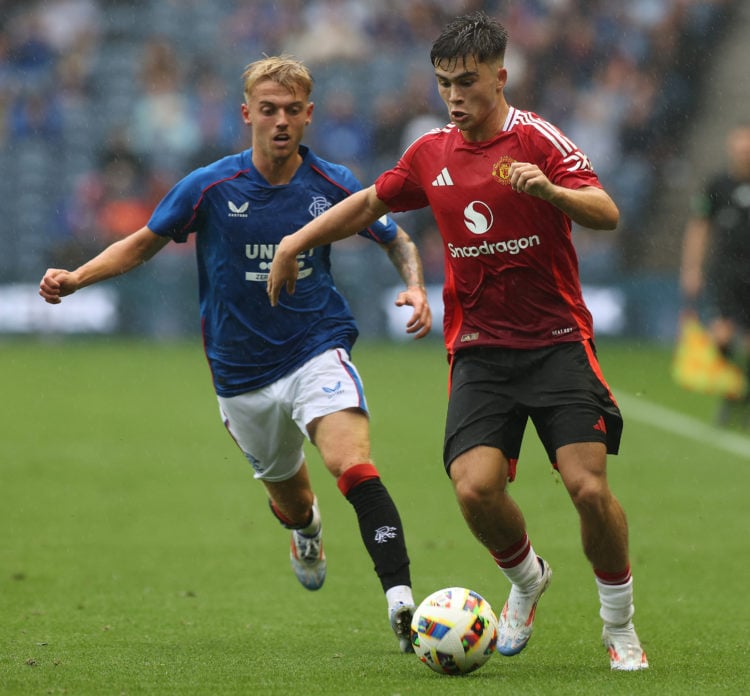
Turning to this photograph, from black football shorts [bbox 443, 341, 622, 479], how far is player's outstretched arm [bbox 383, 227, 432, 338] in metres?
0.37

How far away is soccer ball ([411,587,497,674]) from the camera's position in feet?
17.8

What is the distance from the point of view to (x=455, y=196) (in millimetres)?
5727

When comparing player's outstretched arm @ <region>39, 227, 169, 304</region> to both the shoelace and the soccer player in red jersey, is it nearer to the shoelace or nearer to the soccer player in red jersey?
the soccer player in red jersey

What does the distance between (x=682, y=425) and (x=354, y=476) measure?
8.75 meters

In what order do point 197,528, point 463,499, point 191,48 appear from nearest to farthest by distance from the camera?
point 463,499, point 197,528, point 191,48

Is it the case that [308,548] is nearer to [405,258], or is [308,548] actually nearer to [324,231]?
[405,258]

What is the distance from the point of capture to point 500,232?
5668 millimetres

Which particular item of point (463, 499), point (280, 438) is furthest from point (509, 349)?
point (280, 438)

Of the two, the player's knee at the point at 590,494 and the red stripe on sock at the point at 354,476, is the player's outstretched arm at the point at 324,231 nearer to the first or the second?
the red stripe on sock at the point at 354,476

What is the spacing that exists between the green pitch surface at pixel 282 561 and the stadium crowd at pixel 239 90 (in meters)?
7.24

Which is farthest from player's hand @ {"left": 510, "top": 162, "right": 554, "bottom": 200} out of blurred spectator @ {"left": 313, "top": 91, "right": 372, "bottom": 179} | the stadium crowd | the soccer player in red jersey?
blurred spectator @ {"left": 313, "top": 91, "right": 372, "bottom": 179}

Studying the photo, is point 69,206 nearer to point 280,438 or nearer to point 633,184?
point 633,184

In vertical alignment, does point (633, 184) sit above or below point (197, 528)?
below

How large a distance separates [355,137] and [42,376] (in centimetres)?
723
